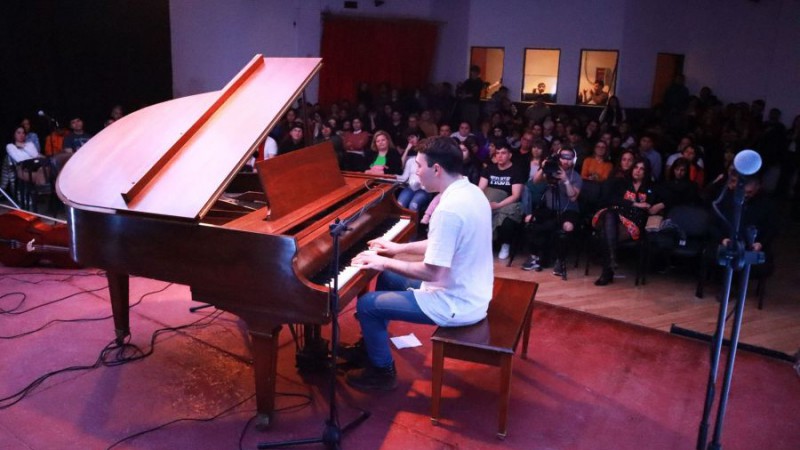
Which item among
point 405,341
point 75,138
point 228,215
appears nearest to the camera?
point 228,215

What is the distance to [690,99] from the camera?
1138cm

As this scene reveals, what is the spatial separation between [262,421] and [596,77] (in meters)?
11.2

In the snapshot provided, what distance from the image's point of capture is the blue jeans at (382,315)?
3137mm

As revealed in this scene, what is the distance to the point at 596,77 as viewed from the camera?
488 inches

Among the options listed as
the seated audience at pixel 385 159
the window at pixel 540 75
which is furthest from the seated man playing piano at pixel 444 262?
the window at pixel 540 75

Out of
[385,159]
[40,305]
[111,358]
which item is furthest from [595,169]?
[40,305]

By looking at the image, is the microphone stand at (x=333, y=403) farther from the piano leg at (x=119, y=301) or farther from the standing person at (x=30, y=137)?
the standing person at (x=30, y=137)

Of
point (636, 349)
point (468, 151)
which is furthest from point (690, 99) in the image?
point (636, 349)

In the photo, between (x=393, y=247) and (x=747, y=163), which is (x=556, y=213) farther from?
(x=747, y=163)

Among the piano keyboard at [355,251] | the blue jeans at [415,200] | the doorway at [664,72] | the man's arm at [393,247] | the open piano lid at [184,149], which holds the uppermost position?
the doorway at [664,72]

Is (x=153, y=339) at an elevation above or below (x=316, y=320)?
below

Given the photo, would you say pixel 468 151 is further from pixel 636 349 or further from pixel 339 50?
pixel 339 50

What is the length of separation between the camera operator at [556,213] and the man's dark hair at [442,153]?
9.34 feet

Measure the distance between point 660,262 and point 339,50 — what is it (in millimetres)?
8365
